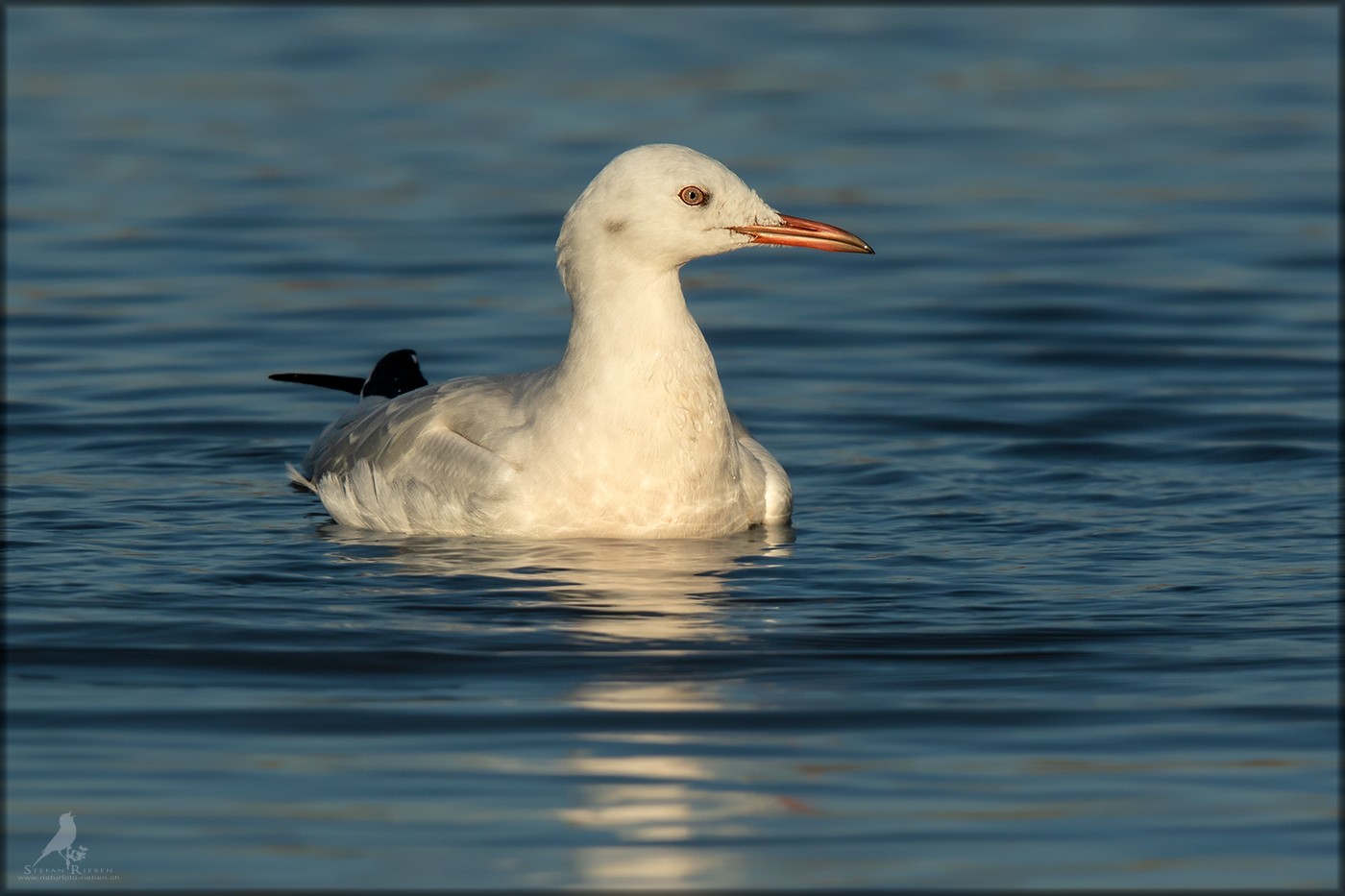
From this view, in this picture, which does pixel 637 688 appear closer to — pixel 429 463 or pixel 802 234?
pixel 429 463

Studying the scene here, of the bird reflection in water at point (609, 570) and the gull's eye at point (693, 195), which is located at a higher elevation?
the gull's eye at point (693, 195)

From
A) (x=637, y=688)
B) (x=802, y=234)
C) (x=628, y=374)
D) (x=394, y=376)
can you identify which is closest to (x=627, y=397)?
(x=628, y=374)

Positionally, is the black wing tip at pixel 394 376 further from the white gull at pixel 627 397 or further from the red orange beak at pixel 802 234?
the red orange beak at pixel 802 234

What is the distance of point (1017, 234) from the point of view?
56.0ft

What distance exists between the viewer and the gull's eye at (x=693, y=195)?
27.8 ft

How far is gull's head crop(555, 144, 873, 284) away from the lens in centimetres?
841

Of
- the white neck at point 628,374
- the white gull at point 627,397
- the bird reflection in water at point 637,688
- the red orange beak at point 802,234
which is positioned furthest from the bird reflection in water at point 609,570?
the red orange beak at point 802,234

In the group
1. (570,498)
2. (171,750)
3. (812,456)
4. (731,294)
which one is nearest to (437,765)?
(171,750)

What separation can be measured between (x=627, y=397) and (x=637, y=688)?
6.49 feet

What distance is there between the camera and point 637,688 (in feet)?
22.6

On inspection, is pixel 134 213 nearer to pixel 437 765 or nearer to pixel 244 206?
pixel 244 206

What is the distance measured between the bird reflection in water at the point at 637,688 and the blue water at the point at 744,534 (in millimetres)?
24

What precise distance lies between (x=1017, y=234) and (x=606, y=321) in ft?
30.1

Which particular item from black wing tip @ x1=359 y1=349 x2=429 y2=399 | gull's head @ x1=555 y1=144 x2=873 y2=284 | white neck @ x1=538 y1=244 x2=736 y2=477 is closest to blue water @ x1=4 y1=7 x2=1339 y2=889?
white neck @ x1=538 y1=244 x2=736 y2=477
